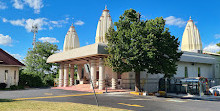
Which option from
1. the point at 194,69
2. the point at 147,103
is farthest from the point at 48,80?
the point at 147,103

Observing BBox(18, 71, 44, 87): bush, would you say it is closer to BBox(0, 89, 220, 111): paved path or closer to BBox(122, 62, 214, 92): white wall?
BBox(122, 62, 214, 92): white wall

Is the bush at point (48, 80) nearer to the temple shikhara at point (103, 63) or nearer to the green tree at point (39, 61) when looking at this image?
the green tree at point (39, 61)

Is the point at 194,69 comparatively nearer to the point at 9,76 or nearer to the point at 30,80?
the point at 30,80

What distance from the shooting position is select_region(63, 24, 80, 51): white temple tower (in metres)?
43.7

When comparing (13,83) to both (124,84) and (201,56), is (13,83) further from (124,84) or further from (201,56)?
(201,56)

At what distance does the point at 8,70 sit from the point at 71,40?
49.2 feet

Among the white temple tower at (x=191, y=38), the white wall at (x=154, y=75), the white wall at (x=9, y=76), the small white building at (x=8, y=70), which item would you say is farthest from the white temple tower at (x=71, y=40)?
the white temple tower at (x=191, y=38)

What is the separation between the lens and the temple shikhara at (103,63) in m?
24.5

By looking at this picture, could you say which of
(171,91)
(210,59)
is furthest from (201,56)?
(171,91)

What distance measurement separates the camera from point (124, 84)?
25344 millimetres

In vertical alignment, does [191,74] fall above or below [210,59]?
below

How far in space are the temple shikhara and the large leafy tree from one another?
351 centimetres

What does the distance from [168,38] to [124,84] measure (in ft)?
28.0

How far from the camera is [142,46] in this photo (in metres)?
18.6
